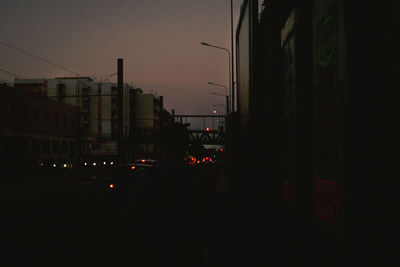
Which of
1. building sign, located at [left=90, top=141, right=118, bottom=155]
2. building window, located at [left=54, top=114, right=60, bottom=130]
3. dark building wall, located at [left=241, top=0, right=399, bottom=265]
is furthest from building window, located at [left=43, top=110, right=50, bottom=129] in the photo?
dark building wall, located at [left=241, top=0, right=399, bottom=265]

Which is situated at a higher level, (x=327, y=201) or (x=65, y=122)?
(x=65, y=122)

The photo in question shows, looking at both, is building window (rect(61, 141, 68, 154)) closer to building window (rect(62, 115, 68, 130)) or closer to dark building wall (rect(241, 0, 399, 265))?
building window (rect(62, 115, 68, 130))

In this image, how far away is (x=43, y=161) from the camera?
3888cm

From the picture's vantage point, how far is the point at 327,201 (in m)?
3.95

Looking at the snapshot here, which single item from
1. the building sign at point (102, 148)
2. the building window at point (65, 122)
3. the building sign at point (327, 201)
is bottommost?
the building sign at point (102, 148)

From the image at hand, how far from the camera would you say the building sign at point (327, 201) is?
3702mm

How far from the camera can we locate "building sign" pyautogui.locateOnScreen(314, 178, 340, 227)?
370cm

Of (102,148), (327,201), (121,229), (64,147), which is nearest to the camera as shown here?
(327,201)

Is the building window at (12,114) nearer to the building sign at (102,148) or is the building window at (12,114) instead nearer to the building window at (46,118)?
the building window at (46,118)

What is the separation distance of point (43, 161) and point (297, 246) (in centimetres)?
3771

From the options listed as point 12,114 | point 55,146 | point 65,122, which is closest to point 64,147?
point 55,146

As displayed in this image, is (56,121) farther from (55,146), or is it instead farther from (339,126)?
(339,126)

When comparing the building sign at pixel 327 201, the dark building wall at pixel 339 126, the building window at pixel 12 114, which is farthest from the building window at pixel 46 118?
the building sign at pixel 327 201

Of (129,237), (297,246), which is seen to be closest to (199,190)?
(297,246)
